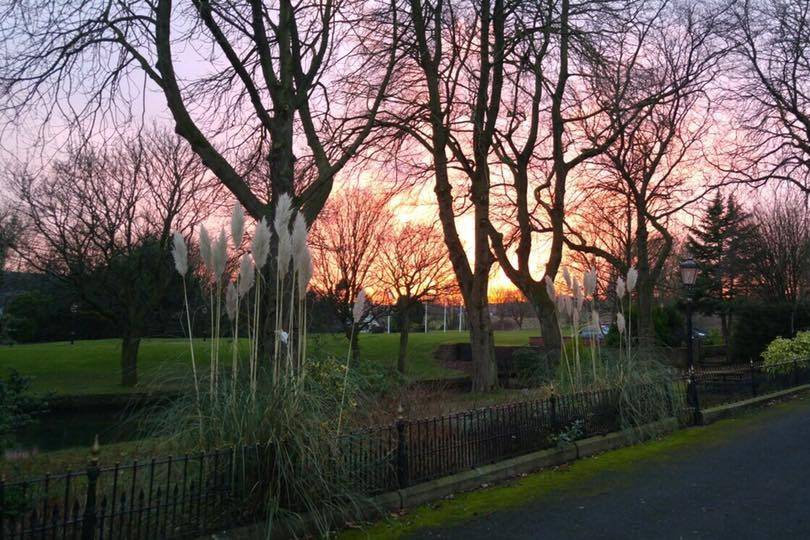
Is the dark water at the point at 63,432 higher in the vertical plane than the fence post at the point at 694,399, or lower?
lower

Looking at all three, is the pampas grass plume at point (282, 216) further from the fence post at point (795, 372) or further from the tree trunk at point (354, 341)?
the fence post at point (795, 372)

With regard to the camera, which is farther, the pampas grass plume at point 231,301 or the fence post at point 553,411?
the fence post at point 553,411

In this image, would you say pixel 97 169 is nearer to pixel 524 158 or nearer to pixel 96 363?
pixel 96 363

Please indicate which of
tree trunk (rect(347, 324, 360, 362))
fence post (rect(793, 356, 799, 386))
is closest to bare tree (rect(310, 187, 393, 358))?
tree trunk (rect(347, 324, 360, 362))

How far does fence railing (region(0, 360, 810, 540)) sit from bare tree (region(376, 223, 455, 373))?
21969 mm

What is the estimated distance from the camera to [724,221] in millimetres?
42281

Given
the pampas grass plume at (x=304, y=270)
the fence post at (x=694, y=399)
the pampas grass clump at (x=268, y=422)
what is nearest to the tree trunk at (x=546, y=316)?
the fence post at (x=694, y=399)

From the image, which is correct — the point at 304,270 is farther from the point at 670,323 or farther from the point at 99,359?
the point at 670,323

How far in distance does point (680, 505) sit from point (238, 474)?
4394 millimetres

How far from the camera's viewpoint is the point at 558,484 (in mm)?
7633

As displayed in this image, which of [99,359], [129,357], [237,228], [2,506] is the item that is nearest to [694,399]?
[237,228]

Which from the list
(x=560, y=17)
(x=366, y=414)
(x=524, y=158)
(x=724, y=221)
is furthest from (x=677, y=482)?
(x=724, y=221)

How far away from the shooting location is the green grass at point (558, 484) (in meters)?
6.05

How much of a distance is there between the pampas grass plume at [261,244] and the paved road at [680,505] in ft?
9.24
